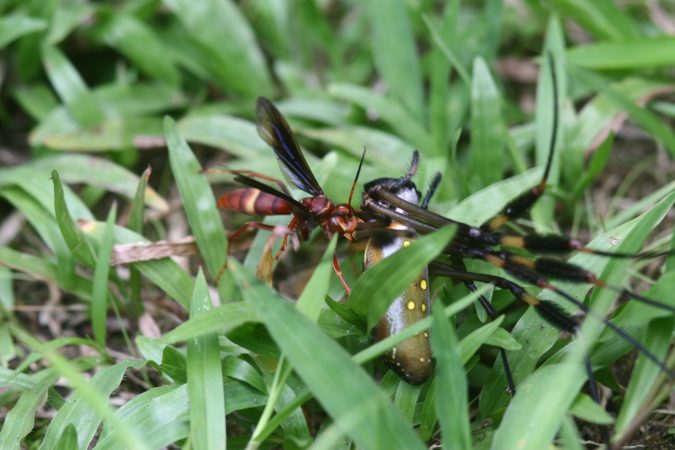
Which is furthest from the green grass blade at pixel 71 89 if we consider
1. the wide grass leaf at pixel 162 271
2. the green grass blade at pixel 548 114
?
the green grass blade at pixel 548 114

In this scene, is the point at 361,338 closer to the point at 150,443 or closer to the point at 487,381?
the point at 487,381

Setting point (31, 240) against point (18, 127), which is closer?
point (31, 240)

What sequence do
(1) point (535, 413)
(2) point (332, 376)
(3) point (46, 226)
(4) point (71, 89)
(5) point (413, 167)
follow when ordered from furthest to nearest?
(4) point (71, 89), (3) point (46, 226), (5) point (413, 167), (1) point (535, 413), (2) point (332, 376)

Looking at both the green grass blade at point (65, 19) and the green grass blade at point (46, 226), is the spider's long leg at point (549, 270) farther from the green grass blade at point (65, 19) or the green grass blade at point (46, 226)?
the green grass blade at point (65, 19)

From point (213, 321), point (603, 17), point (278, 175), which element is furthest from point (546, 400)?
point (603, 17)

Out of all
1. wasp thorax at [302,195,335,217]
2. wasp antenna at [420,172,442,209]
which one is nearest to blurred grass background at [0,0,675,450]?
wasp antenna at [420,172,442,209]

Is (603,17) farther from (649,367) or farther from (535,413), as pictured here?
(535,413)

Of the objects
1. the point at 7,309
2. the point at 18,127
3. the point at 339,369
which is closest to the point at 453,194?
the point at 339,369
